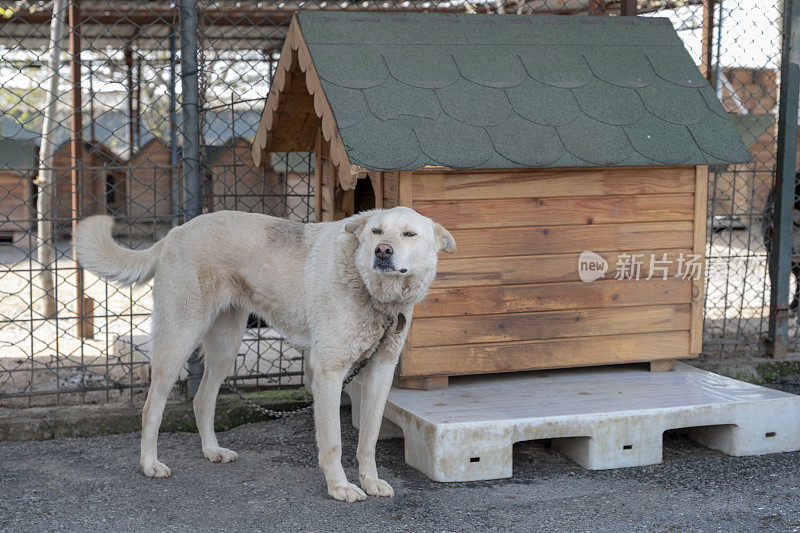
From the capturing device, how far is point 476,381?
4.59 meters

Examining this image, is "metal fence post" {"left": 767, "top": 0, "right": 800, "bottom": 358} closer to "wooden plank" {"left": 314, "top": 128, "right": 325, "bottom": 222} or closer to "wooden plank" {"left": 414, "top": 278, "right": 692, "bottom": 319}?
"wooden plank" {"left": 414, "top": 278, "right": 692, "bottom": 319}

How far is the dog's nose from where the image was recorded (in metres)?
3.25

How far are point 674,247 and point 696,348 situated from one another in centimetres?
63

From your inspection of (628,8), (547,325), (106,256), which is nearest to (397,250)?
(547,325)

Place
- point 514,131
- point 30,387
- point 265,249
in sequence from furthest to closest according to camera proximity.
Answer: point 30,387
point 514,131
point 265,249

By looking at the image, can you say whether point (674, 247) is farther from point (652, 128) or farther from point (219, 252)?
point (219, 252)

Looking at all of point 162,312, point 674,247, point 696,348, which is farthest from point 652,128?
point 162,312

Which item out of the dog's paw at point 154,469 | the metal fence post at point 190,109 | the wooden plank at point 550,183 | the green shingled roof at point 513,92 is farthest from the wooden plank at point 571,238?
the dog's paw at point 154,469

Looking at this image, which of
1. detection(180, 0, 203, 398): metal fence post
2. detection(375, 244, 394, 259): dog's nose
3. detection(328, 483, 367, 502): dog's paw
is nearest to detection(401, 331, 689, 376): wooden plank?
detection(328, 483, 367, 502): dog's paw

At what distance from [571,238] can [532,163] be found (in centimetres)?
62

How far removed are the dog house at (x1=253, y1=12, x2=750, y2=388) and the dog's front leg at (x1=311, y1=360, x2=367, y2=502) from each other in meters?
0.76

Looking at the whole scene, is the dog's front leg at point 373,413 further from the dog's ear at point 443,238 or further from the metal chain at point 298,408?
the dog's ear at point 443,238

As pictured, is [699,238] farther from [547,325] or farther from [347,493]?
[347,493]

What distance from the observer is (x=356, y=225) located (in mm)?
3549
